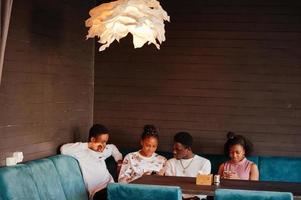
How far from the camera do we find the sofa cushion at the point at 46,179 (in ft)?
12.9

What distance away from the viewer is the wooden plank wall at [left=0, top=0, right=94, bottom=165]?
4027 millimetres

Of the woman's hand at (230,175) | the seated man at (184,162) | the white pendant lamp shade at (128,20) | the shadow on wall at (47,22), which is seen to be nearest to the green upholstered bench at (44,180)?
the seated man at (184,162)

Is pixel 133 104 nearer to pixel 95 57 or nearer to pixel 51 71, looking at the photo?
pixel 95 57

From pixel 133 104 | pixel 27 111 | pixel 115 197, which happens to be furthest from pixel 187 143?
pixel 115 197

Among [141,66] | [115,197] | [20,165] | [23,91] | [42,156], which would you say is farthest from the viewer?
[141,66]

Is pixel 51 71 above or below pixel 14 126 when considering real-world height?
above

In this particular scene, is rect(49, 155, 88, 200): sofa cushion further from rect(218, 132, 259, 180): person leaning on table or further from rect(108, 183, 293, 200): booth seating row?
rect(108, 183, 293, 200): booth seating row

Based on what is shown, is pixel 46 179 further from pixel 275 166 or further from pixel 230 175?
pixel 275 166

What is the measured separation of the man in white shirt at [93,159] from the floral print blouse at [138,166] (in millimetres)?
194

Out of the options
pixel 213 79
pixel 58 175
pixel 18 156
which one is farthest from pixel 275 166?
pixel 18 156

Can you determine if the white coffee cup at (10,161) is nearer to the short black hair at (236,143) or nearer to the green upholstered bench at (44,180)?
the green upholstered bench at (44,180)

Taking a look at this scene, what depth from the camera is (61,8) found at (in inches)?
191

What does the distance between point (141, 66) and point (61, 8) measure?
110 cm

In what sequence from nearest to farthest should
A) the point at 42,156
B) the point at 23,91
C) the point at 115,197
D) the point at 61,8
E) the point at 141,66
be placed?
the point at 115,197 < the point at 23,91 < the point at 42,156 < the point at 61,8 < the point at 141,66
